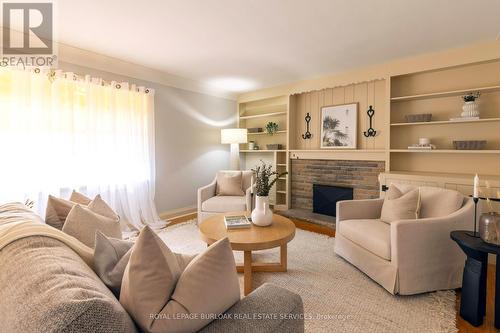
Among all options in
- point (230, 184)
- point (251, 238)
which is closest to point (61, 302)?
point (251, 238)

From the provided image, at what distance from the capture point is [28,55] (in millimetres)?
2834

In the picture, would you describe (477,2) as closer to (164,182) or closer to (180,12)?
(180,12)

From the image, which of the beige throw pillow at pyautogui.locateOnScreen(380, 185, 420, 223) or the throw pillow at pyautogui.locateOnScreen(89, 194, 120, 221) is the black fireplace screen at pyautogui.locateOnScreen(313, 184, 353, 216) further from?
the throw pillow at pyautogui.locateOnScreen(89, 194, 120, 221)

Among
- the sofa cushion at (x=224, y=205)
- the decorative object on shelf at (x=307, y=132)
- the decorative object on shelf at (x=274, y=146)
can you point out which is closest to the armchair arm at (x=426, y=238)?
the sofa cushion at (x=224, y=205)

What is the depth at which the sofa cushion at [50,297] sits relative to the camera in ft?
1.96

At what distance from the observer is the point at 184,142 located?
4555 millimetres

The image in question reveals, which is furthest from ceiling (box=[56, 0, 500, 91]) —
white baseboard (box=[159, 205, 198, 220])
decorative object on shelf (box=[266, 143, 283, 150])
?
white baseboard (box=[159, 205, 198, 220])

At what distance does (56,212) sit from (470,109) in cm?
419

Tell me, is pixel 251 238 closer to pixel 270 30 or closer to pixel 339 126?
pixel 270 30

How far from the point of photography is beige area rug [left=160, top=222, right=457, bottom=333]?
5.74ft

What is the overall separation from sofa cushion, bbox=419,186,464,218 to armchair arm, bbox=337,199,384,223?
1.49ft

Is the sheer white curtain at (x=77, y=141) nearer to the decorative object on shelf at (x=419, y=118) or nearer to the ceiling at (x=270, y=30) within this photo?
the ceiling at (x=270, y=30)

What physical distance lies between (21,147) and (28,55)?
1020 mm

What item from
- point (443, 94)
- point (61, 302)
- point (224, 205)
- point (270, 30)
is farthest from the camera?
point (224, 205)
